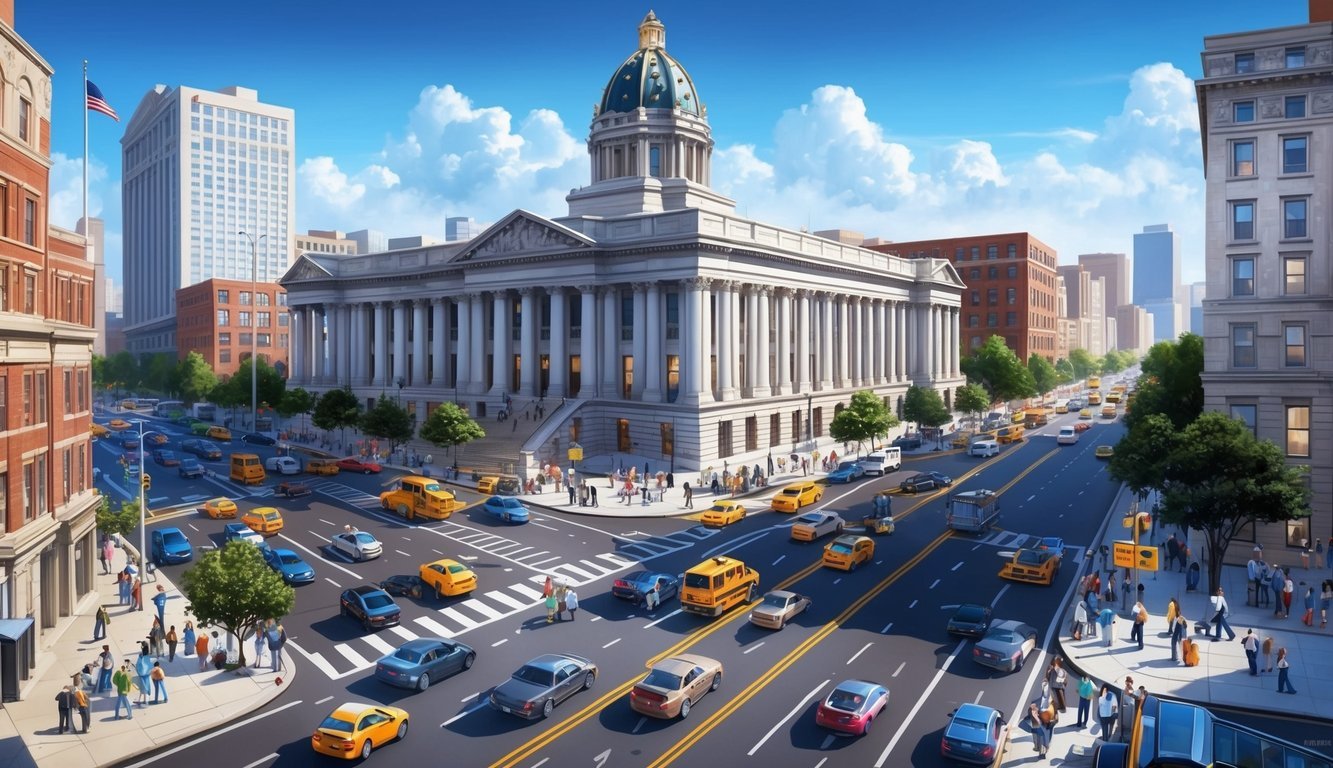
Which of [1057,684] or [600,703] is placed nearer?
[1057,684]

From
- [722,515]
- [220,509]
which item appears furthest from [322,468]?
[722,515]

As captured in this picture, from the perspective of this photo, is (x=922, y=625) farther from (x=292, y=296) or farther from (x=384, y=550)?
(x=292, y=296)

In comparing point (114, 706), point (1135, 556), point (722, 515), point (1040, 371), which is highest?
point (1040, 371)

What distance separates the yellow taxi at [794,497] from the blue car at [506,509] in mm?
15243

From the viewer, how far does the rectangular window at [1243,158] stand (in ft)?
138

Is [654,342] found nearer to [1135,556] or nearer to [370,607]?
[370,607]

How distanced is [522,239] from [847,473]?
36.5 meters

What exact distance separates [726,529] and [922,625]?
17.9 metres

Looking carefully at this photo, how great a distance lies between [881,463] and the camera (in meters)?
66.4

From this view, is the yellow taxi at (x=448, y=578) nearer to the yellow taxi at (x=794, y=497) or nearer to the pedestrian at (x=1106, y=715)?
the yellow taxi at (x=794, y=497)

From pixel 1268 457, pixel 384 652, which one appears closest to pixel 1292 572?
pixel 1268 457

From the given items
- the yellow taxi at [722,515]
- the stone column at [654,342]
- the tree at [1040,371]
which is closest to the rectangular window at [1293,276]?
the yellow taxi at [722,515]

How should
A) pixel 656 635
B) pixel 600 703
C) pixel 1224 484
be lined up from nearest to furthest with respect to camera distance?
1. pixel 600 703
2. pixel 656 635
3. pixel 1224 484

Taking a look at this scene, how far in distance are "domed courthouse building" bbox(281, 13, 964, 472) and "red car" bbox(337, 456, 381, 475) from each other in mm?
12671
